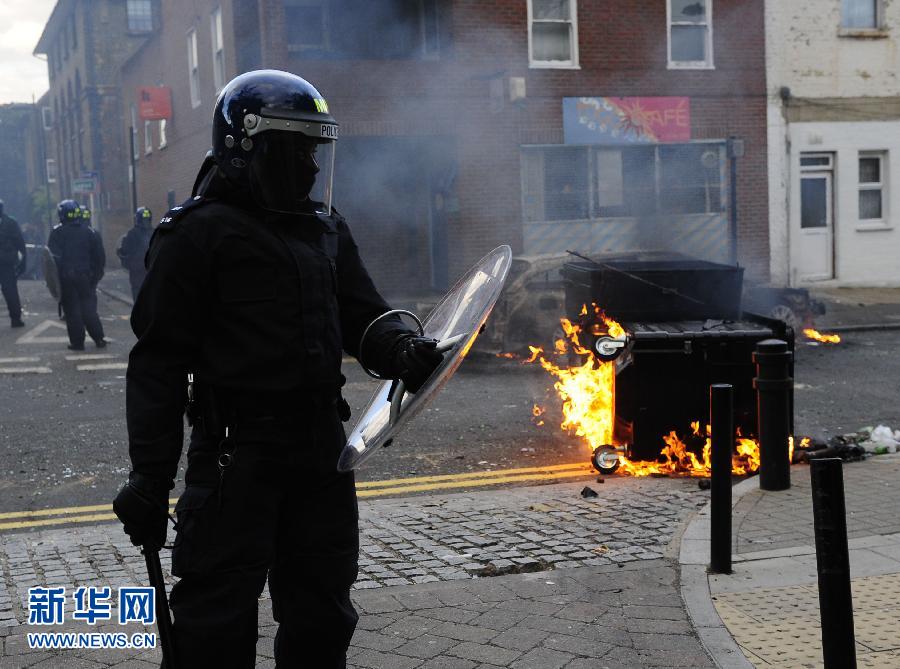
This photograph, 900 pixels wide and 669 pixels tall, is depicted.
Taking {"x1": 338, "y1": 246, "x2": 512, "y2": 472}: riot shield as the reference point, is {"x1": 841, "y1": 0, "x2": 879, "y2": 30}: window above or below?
above

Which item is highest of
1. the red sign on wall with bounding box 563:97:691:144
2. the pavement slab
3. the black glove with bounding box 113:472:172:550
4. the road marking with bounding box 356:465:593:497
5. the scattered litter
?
the red sign on wall with bounding box 563:97:691:144

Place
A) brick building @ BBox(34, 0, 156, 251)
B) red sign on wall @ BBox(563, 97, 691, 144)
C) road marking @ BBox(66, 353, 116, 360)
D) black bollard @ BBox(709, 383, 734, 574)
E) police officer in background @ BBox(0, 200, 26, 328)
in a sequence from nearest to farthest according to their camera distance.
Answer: black bollard @ BBox(709, 383, 734, 574) < road marking @ BBox(66, 353, 116, 360) < police officer in background @ BBox(0, 200, 26, 328) < red sign on wall @ BBox(563, 97, 691, 144) < brick building @ BBox(34, 0, 156, 251)

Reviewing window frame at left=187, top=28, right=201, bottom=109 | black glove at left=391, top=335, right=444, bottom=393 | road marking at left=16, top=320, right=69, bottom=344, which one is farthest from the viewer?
window frame at left=187, top=28, right=201, bottom=109

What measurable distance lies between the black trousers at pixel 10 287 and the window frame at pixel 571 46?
30.3 feet

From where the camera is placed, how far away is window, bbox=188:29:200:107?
2303 centimetres

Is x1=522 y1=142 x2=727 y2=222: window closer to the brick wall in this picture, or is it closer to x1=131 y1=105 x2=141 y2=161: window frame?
the brick wall

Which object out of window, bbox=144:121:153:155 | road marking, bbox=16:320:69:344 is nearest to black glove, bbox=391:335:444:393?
road marking, bbox=16:320:69:344

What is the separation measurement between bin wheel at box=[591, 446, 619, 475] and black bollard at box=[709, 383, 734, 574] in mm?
1847

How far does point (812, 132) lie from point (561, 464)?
1526cm

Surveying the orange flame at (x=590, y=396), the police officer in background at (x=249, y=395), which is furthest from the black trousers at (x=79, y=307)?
the police officer in background at (x=249, y=395)

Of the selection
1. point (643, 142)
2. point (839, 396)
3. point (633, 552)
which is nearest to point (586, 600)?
point (633, 552)

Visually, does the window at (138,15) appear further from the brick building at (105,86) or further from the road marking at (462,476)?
the road marking at (462,476)

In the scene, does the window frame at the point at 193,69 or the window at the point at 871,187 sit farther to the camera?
the window frame at the point at 193,69

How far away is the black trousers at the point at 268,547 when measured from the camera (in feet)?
9.09
